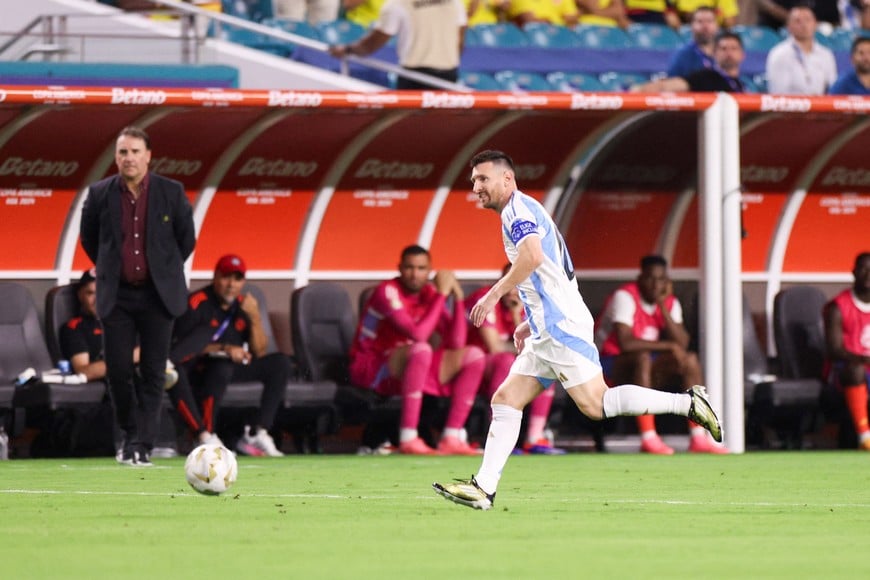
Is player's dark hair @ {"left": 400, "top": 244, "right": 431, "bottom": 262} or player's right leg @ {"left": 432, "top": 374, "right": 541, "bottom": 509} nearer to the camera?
player's right leg @ {"left": 432, "top": 374, "right": 541, "bottom": 509}

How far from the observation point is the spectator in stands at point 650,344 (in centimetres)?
1352

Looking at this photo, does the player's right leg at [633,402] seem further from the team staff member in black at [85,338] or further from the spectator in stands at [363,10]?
the spectator in stands at [363,10]

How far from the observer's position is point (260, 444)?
42.1ft

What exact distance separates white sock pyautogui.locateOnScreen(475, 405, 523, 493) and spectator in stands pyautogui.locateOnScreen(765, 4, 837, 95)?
8474 millimetres

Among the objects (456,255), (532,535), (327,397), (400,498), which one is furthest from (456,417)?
(532,535)

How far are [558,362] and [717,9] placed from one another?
12668mm

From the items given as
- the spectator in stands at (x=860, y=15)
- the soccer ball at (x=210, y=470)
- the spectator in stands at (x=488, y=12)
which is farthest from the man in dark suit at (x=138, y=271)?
the spectator in stands at (x=860, y=15)

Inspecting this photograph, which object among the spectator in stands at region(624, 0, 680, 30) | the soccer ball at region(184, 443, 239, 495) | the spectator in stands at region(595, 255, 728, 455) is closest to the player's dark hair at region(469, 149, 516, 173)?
the soccer ball at region(184, 443, 239, 495)

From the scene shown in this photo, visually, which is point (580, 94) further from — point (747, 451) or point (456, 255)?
point (747, 451)

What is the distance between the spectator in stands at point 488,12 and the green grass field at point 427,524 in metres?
8.47

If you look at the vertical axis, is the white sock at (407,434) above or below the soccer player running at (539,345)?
below

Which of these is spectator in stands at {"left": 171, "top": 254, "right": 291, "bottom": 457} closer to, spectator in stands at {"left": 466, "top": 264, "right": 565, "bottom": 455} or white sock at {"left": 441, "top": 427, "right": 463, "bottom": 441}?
white sock at {"left": 441, "top": 427, "right": 463, "bottom": 441}

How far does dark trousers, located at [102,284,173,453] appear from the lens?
1072 cm

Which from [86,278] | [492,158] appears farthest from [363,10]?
[492,158]
